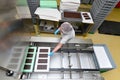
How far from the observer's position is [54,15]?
2.35 meters

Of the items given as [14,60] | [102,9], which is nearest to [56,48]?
[14,60]

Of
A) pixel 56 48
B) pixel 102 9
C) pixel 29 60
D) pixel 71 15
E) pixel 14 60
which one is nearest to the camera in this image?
pixel 14 60

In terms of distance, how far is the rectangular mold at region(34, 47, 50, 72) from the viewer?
5.40 feet

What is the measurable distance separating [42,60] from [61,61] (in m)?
0.31

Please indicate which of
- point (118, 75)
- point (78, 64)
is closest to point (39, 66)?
point (78, 64)

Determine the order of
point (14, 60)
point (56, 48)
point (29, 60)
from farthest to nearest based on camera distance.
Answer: point (56, 48)
point (29, 60)
point (14, 60)

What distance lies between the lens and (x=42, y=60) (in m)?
1.75

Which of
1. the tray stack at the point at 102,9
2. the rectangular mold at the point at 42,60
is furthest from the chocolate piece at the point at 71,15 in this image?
the rectangular mold at the point at 42,60

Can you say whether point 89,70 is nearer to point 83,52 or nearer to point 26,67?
point 83,52

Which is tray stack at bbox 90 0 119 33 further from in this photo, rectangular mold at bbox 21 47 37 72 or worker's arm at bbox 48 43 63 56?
rectangular mold at bbox 21 47 37 72

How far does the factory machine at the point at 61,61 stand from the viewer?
1.62m

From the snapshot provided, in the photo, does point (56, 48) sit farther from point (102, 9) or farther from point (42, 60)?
point (102, 9)

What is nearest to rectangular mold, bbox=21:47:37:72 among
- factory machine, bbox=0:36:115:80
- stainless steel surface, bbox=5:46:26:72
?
factory machine, bbox=0:36:115:80

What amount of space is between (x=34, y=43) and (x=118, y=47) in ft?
6.37
